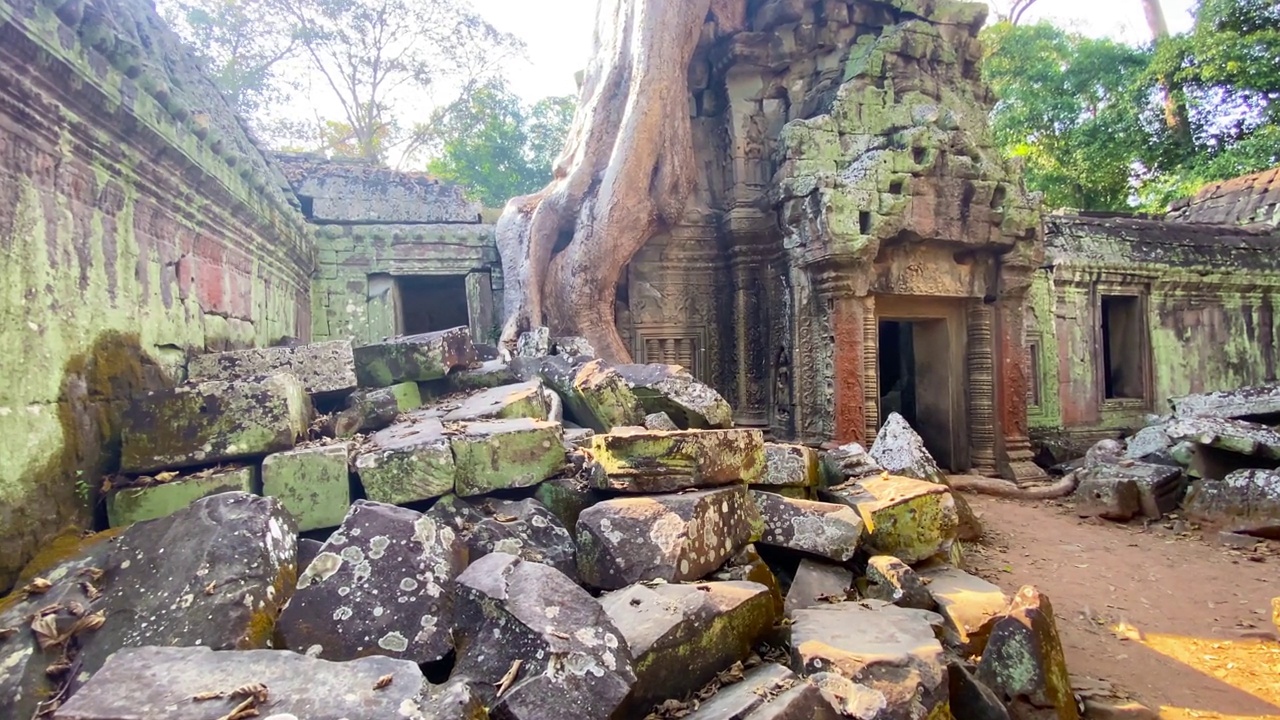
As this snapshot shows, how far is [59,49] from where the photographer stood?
2.43m

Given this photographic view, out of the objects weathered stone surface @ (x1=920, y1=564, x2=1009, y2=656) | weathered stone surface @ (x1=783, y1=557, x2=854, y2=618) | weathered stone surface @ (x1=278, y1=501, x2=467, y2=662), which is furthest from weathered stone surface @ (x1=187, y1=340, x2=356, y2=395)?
weathered stone surface @ (x1=920, y1=564, x2=1009, y2=656)

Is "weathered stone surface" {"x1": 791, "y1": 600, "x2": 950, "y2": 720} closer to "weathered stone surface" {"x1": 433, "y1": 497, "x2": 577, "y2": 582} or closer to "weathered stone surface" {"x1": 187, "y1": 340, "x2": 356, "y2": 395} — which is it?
"weathered stone surface" {"x1": 433, "y1": 497, "x2": 577, "y2": 582}

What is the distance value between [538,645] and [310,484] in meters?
1.37

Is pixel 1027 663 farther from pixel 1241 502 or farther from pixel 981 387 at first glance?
pixel 981 387

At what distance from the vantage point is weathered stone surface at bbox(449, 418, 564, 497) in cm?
304

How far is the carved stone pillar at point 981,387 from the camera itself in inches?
305

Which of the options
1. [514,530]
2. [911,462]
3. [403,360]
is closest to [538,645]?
[514,530]

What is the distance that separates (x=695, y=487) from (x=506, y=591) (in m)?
1.18

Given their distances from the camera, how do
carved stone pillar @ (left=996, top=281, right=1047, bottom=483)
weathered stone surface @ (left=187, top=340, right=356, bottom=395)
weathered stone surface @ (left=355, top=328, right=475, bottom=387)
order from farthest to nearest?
carved stone pillar @ (left=996, top=281, right=1047, bottom=483) → weathered stone surface @ (left=355, top=328, right=475, bottom=387) → weathered stone surface @ (left=187, top=340, right=356, bottom=395)

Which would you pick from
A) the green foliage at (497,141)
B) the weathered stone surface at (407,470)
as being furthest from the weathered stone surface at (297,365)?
the green foliage at (497,141)

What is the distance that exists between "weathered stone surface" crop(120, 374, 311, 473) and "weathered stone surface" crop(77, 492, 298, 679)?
1.60ft

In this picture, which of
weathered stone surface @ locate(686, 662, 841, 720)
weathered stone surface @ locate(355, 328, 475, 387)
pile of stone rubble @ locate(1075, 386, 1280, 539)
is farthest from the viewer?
pile of stone rubble @ locate(1075, 386, 1280, 539)

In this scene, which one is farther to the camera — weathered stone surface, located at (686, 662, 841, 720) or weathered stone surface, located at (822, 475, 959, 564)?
weathered stone surface, located at (822, 475, 959, 564)

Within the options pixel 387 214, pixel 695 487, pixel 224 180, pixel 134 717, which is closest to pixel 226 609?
pixel 134 717
